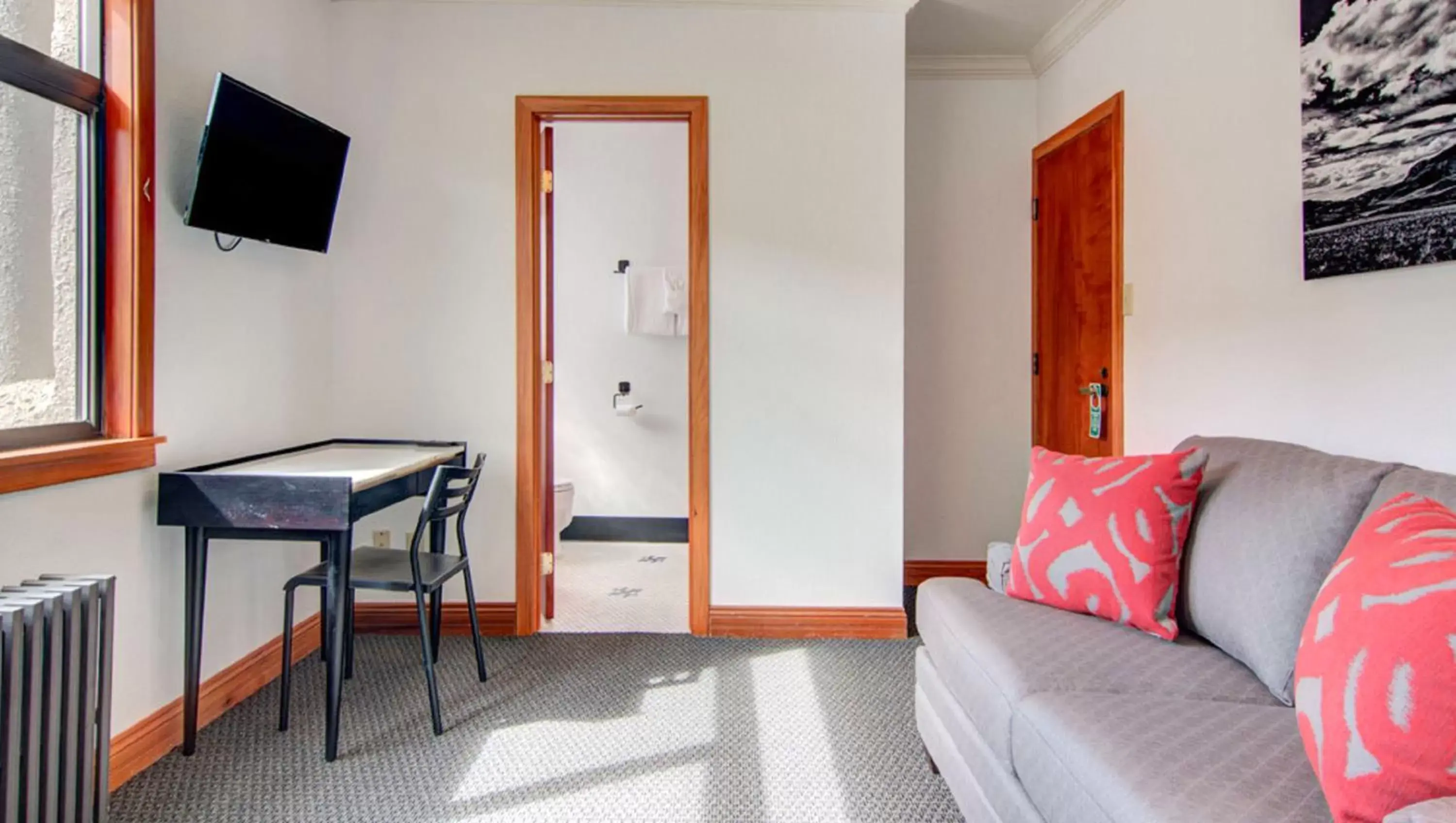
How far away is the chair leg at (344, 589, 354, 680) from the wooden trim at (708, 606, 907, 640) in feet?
4.26

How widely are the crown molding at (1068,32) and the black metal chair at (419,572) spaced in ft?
9.50

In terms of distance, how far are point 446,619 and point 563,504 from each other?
3.62ft

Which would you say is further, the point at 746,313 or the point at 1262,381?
the point at 746,313

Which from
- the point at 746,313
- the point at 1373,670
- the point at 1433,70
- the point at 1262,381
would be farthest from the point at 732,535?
the point at 1433,70

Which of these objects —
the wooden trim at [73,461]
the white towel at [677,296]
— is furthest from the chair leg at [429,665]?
the white towel at [677,296]

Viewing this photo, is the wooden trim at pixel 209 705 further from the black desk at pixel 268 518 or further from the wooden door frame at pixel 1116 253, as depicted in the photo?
the wooden door frame at pixel 1116 253

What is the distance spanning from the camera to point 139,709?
76.0 inches

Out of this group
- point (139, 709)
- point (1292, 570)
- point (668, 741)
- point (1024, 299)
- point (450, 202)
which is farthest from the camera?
point (1024, 299)

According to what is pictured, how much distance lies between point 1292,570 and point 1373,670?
497 millimetres

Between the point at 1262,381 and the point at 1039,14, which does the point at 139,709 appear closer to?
the point at 1262,381

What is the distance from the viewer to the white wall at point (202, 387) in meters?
1.80

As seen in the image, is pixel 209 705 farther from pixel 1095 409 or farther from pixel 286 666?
pixel 1095 409

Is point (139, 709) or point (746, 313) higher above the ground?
point (746, 313)

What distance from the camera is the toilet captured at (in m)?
3.87
